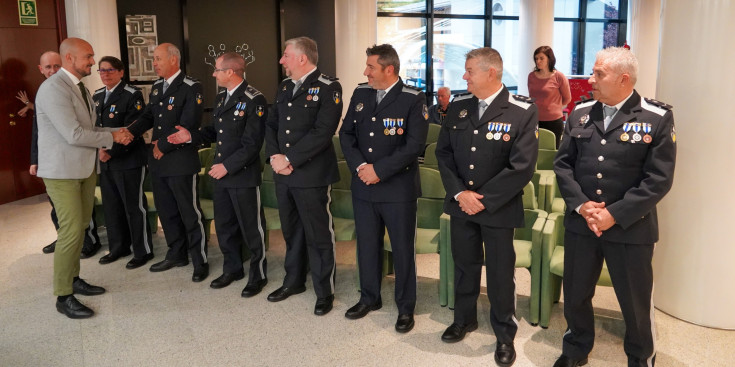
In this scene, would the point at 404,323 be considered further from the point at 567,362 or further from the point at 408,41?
the point at 408,41

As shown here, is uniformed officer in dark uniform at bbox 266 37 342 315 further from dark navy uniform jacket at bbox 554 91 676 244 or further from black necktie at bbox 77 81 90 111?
dark navy uniform jacket at bbox 554 91 676 244

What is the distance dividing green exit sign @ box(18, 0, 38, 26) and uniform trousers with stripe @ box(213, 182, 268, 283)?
4.82 m

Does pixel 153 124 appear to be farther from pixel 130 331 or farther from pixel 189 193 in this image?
pixel 130 331

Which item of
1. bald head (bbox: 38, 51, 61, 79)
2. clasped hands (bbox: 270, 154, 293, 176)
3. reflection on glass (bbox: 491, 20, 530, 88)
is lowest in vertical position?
clasped hands (bbox: 270, 154, 293, 176)

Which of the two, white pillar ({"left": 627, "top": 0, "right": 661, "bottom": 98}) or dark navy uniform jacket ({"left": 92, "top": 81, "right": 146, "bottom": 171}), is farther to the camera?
white pillar ({"left": 627, "top": 0, "right": 661, "bottom": 98})

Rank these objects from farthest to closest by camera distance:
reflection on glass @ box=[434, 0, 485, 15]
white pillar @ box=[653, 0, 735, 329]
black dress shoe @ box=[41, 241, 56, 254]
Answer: reflection on glass @ box=[434, 0, 485, 15] → black dress shoe @ box=[41, 241, 56, 254] → white pillar @ box=[653, 0, 735, 329]

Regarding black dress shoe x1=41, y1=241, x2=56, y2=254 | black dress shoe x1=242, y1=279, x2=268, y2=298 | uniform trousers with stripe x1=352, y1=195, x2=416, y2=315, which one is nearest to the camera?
uniform trousers with stripe x1=352, y1=195, x2=416, y2=315

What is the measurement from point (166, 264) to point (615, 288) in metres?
3.36

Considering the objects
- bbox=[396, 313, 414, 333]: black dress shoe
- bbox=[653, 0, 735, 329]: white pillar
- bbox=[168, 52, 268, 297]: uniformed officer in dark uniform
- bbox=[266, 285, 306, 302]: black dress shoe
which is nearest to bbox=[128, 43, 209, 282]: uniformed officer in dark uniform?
bbox=[168, 52, 268, 297]: uniformed officer in dark uniform

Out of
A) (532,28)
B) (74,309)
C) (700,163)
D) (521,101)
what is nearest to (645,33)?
(532,28)

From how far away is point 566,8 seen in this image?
12.5 metres

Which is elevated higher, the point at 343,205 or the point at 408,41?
the point at 408,41

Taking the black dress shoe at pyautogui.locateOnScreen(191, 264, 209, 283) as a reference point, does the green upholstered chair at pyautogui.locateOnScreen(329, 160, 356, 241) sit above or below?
above

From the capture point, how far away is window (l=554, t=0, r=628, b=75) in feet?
41.2
